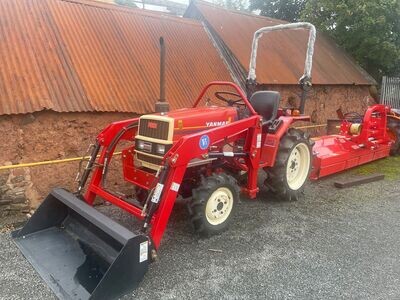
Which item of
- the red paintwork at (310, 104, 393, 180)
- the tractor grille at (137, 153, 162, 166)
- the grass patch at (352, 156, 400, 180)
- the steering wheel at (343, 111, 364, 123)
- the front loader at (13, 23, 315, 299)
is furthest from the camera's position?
the steering wheel at (343, 111, 364, 123)

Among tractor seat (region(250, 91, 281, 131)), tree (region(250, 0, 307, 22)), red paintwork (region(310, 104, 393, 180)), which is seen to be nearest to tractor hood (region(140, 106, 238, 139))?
tractor seat (region(250, 91, 281, 131))

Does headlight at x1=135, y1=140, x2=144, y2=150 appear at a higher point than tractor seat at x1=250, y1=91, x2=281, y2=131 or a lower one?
lower

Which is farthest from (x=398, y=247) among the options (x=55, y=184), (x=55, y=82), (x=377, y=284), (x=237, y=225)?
(x=55, y=82)

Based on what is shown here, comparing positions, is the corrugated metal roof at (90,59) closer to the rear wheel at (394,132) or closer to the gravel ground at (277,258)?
the gravel ground at (277,258)

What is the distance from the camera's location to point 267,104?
5.02 m

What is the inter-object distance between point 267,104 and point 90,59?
307 centimetres

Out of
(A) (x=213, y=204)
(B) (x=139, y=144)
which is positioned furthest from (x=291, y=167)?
(B) (x=139, y=144)

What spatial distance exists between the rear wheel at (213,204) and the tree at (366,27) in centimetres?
933

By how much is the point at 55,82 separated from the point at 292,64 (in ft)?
20.2

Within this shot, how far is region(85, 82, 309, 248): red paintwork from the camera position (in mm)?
3384

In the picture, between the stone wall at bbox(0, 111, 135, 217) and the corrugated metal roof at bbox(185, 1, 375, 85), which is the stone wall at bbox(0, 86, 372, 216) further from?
the corrugated metal roof at bbox(185, 1, 375, 85)

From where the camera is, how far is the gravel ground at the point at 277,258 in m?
3.08

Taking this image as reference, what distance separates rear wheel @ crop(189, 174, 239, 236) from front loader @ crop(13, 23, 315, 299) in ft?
0.04

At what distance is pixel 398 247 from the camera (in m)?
3.87
